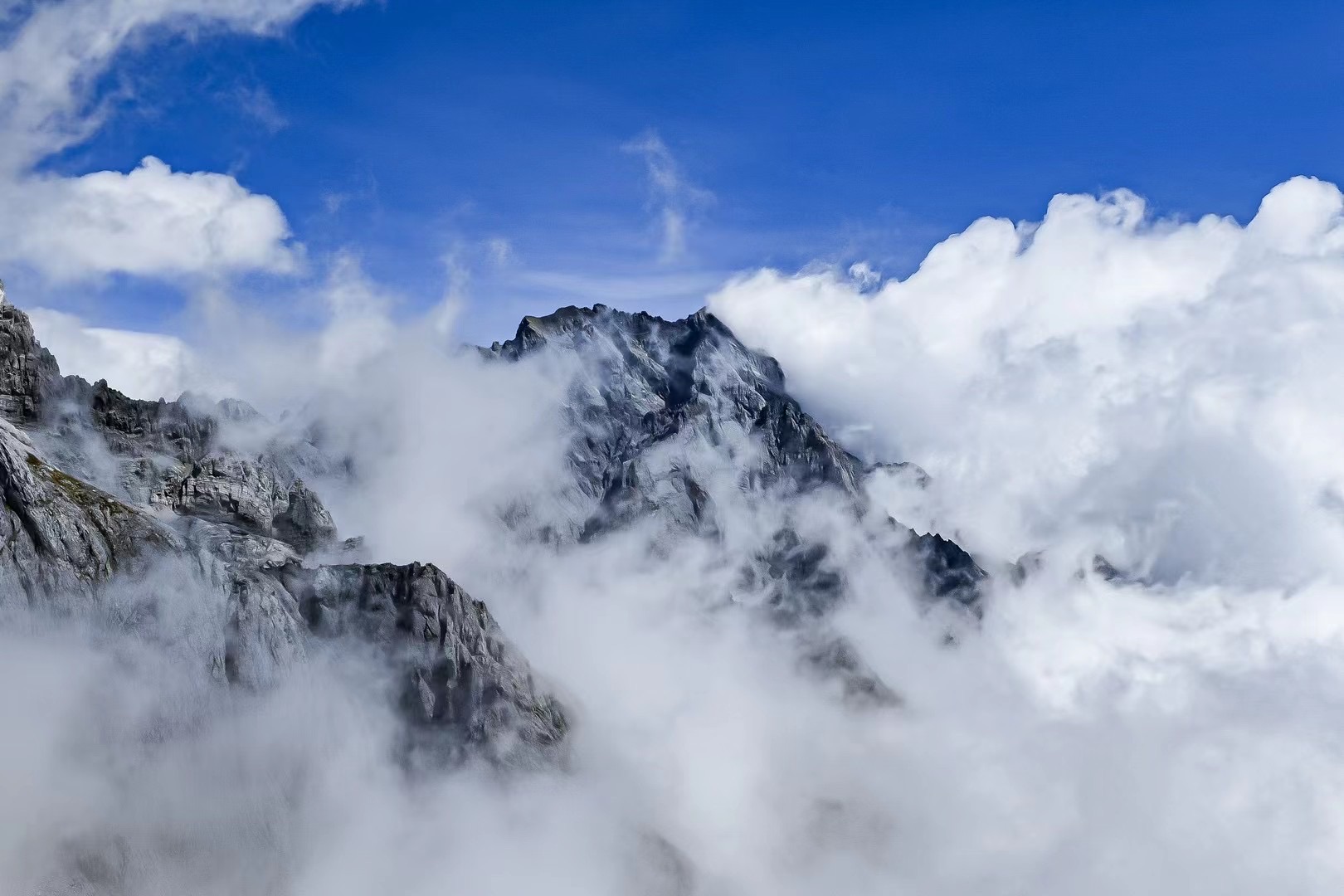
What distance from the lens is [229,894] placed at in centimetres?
19075

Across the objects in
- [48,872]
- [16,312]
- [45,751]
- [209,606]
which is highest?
[16,312]

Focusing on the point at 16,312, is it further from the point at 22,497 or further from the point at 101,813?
the point at 101,813

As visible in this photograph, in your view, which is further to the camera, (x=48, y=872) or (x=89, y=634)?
(x=89, y=634)

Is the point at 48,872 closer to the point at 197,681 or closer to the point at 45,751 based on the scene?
the point at 45,751

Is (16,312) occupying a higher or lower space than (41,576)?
higher

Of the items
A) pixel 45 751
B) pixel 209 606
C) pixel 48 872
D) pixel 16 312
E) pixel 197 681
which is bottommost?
pixel 48 872

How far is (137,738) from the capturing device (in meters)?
187

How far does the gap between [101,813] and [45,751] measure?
1461 centimetres

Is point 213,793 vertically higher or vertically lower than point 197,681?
lower

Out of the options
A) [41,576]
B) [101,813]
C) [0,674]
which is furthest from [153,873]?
[41,576]

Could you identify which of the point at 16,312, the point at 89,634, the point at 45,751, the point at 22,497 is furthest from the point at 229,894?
the point at 16,312

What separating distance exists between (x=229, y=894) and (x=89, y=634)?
56818mm

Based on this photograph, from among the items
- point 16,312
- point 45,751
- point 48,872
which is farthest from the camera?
point 16,312

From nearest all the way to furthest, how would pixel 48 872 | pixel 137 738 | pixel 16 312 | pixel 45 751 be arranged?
pixel 48 872 < pixel 45 751 < pixel 137 738 < pixel 16 312
